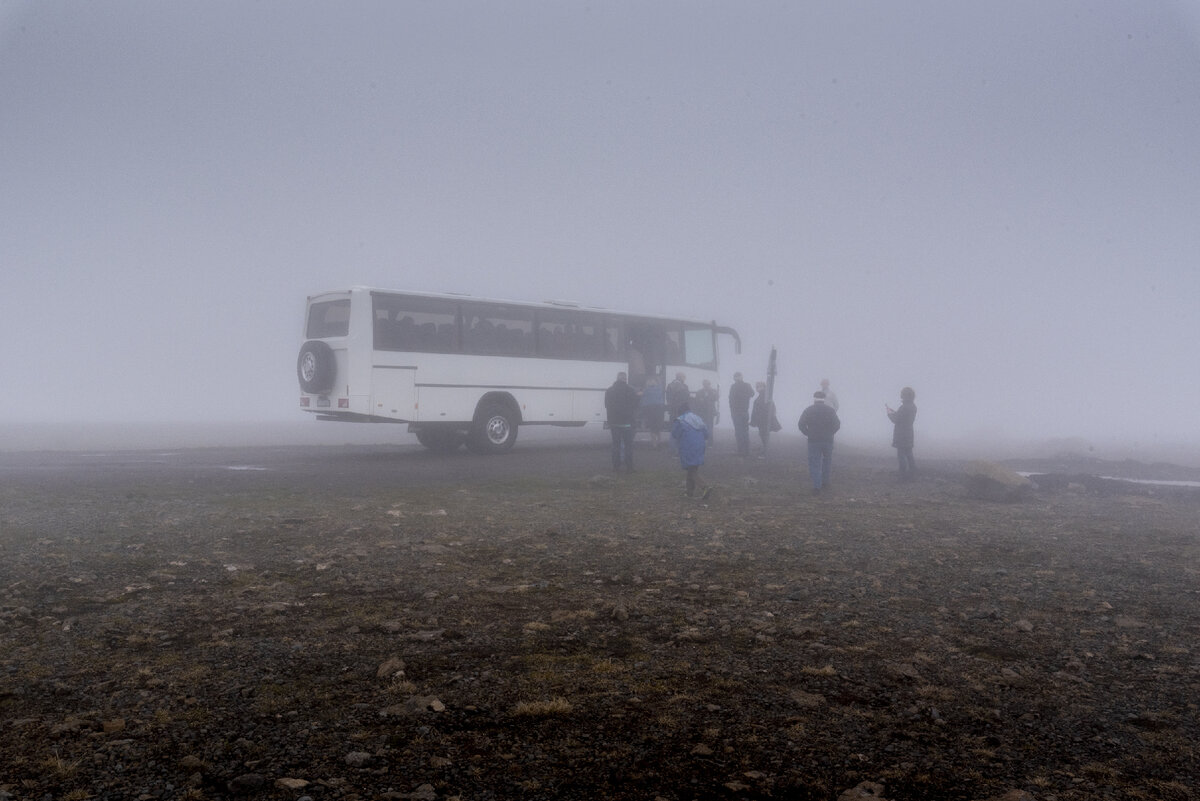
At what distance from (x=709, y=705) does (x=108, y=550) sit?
21.9ft

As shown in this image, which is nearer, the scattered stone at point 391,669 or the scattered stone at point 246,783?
the scattered stone at point 246,783

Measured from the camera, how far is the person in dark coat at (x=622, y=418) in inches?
653

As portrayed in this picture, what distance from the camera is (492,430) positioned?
19.7 meters

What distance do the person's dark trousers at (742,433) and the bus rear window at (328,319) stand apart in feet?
30.1

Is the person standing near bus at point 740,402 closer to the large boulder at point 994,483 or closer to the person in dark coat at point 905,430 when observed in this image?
the person in dark coat at point 905,430

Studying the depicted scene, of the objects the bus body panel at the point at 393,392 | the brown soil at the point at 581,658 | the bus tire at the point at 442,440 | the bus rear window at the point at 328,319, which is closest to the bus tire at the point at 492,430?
the bus tire at the point at 442,440

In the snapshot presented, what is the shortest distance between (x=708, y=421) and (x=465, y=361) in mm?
6586

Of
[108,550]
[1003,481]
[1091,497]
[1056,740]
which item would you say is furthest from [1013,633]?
[1091,497]

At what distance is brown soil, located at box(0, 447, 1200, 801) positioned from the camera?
12.1ft

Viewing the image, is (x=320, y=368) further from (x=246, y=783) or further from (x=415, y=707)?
(x=246, y=783)

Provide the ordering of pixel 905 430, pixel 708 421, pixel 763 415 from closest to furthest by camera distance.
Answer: pixel 905 430 < pixel 763 415 < pixel 708 421

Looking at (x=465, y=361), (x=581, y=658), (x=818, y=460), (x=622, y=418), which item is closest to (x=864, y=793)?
(x=581, y=658)

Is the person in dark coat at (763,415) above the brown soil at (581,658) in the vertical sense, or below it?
above

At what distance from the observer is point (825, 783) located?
142 inches
